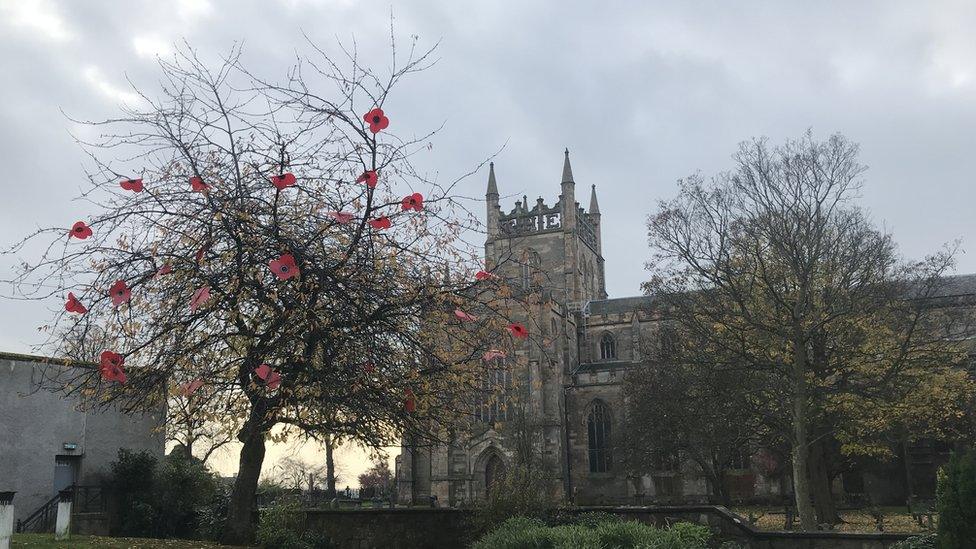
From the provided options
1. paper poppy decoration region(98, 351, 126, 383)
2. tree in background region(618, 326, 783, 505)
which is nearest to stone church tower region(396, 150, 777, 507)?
tree in background region(618, 326, 783, 505)

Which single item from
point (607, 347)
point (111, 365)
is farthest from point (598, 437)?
point (111, 365)

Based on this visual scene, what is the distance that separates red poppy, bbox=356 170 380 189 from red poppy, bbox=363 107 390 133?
0.57 m

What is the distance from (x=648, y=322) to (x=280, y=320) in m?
49.4

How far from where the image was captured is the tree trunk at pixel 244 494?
13.3m

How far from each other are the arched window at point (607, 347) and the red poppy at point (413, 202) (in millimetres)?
50305

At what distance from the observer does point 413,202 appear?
10.3 metres

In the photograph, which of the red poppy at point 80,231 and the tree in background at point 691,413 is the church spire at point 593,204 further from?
the red poppy at point 80,231

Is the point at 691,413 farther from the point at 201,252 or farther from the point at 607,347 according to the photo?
the point at 201,252

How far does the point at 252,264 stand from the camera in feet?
34.8

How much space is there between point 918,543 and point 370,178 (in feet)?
34.0

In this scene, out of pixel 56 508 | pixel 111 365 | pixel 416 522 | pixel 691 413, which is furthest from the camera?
pixel 691 413

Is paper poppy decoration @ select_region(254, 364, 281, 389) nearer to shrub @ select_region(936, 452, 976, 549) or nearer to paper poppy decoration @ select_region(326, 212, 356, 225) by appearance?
paper poppy decoration @ select_region(326, 212, 356, 225)

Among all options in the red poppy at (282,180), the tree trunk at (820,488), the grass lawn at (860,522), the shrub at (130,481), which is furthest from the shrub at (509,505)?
the tree trunk at (820,488)

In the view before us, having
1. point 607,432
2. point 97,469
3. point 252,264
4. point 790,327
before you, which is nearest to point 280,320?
point 252,264
